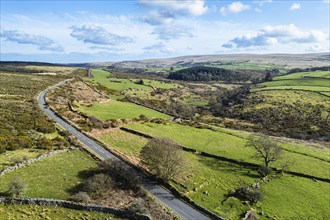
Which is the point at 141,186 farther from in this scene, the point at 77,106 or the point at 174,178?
the point at 77,106

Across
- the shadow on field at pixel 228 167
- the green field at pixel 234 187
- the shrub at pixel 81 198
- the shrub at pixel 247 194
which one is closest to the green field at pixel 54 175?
the shrub at pixel 81 198

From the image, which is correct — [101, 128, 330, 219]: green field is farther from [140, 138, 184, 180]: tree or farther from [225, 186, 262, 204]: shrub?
[140, 138, 184, 180]: tree

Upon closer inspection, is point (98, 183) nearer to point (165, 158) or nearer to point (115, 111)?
point (165, 158)

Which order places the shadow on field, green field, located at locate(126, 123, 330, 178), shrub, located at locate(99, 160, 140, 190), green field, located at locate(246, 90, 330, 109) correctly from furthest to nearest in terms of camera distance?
green field, located at locate(246, 90, 330, 109)
green field, located at locate(126, 123, 330, 178)
the shadow on field
shrub, located at locate(99, 160, 140, 190)

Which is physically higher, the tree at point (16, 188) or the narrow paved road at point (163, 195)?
the tree at point (16, 188)

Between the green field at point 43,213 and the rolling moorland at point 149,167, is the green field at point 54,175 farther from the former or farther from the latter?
the green field at point 43,213

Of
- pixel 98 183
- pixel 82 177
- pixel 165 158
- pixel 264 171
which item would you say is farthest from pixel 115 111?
pixel 98 183

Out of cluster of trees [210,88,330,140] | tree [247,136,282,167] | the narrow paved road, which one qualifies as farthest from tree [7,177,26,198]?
cluster of trees [210,88,330,140]

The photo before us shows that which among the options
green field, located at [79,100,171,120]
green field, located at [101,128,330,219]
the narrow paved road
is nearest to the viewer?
A: the narrow paved road
